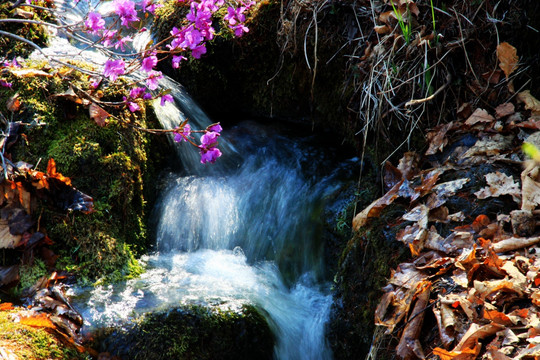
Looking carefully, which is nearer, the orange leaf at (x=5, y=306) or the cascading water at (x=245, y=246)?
the orange leaf at (x=5, y=306)

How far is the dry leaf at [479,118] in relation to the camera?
2801 millimetres

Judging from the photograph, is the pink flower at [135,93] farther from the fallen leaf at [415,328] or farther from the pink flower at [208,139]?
the fallen leaf at [415,328]

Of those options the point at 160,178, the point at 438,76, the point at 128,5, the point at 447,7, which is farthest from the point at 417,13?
the point at 160,178

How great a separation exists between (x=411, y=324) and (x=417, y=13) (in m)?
2.25

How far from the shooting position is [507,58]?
2846 mm

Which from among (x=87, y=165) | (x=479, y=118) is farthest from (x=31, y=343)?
(x=479, y=118)

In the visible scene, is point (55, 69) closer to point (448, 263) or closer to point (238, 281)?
point (238, 281)

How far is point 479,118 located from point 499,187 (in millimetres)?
633

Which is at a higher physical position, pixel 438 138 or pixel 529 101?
pixel 529 101

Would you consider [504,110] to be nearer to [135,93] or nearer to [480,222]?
[480,222]

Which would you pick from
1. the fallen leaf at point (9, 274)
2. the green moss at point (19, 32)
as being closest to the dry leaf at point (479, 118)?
the fallen leaf at point (9, 274)

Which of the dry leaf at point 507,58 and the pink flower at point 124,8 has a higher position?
the pink flower at point 124,8

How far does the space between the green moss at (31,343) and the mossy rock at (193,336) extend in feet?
0.73

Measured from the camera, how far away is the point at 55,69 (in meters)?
3.79
